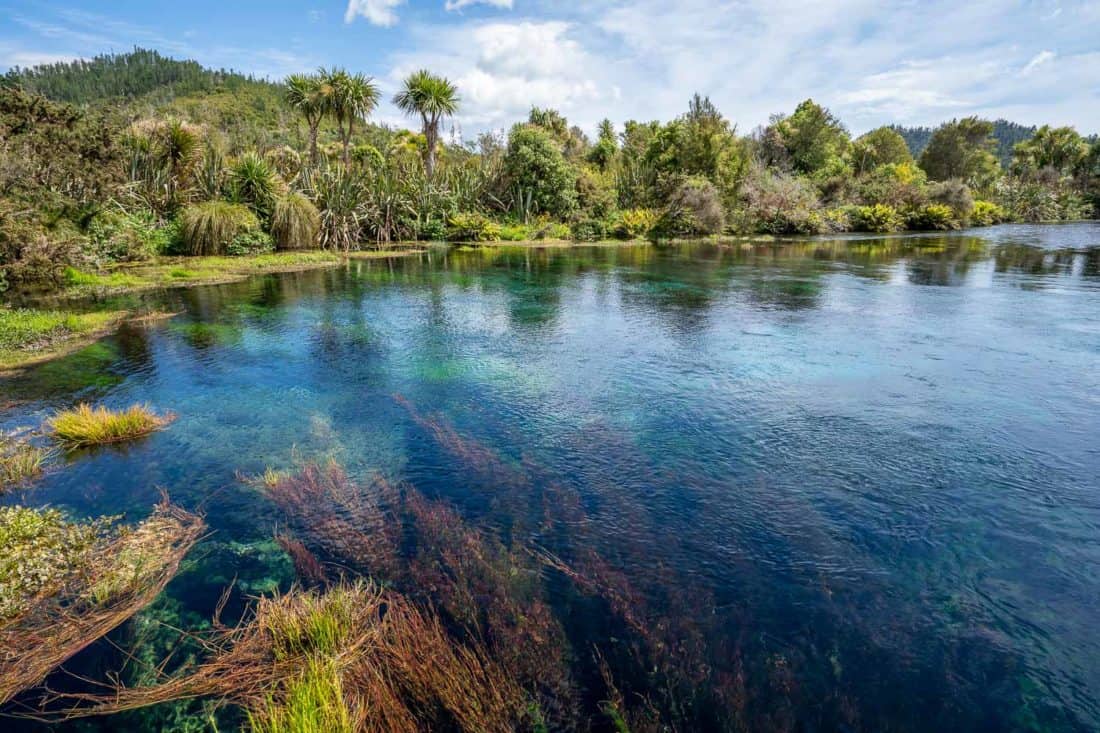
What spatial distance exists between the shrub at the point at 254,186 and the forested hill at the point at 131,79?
445ft

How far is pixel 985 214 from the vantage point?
58906mm

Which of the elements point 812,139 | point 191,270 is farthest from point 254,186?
point 812,139

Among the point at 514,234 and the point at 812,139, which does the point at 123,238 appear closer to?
the point at 514,234

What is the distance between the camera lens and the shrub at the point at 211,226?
26812mm

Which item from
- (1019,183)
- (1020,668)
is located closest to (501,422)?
(1020,668)

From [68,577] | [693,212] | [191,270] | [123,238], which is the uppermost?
[693,212]

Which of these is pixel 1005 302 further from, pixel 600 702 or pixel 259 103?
pixel 259 103

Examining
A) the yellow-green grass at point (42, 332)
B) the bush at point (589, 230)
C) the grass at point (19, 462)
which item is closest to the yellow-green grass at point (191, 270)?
the yellow-green grass at point (42, 332)

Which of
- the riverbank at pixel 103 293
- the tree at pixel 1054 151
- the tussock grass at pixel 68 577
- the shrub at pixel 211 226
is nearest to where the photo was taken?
the tussock grass at pixel 68 577

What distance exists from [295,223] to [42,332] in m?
18.4

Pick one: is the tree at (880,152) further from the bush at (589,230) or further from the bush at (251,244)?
the bush at (251,244)

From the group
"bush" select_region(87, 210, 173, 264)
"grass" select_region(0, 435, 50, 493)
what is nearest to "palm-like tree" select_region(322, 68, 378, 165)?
"bush" select_region(87, 210, 173, 264)

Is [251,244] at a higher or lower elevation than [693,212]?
lower

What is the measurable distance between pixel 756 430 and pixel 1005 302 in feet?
51.0
